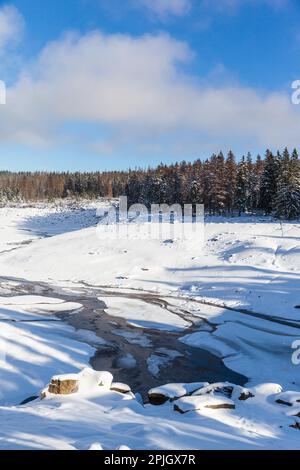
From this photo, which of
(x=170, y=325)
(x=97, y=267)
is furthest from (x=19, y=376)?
(x=97, y=267)

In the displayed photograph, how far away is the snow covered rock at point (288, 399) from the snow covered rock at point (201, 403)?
150 cm

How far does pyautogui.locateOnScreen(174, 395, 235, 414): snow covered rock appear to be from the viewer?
1051 centimetres

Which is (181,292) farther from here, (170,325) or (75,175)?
(75,175)

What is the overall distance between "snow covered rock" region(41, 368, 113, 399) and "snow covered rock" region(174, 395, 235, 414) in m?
2.64

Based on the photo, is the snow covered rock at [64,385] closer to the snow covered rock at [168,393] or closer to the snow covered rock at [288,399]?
the snow covered rock at [168,393]

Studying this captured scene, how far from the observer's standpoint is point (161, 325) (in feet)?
75.9

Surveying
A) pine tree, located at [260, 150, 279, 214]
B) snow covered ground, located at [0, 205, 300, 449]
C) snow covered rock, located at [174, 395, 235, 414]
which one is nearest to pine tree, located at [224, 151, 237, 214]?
pine tree, located at [260, 150, 279, 214]

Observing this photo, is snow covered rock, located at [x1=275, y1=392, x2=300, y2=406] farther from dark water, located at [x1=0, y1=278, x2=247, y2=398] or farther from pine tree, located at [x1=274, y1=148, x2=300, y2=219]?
pine tree, located at [x1=274, y1=148, x2=300, y2=219]

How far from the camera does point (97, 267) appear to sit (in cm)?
4125

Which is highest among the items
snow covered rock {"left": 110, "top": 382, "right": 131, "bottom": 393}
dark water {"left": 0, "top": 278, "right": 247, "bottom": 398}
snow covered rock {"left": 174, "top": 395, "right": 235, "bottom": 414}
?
snow covered rock {"left": 174, "top": 395, "right": 235, "bottom": 414}

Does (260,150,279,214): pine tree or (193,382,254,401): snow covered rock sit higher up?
(260,150,279,214): pine tree
